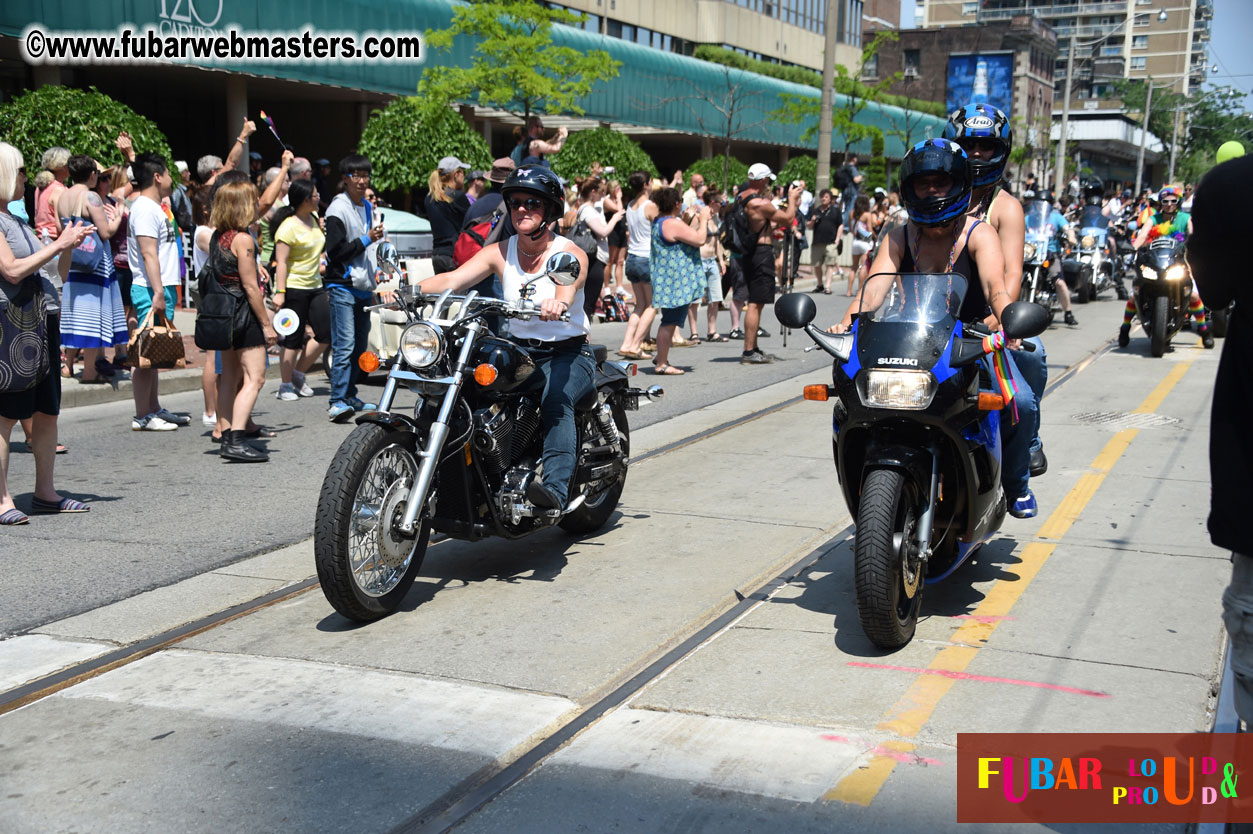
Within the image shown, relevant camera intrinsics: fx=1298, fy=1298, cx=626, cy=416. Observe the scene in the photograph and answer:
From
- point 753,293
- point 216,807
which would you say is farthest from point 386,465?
point 753,293

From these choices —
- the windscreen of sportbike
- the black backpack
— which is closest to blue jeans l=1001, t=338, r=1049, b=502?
the windscreen of sportbike

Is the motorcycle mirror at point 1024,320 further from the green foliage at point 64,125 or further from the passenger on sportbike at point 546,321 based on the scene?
the green foliage at point 64,125

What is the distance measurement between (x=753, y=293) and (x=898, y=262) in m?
7.90

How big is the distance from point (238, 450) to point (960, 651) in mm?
5136

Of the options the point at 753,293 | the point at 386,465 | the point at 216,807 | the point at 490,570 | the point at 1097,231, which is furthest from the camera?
the point at 1097,231

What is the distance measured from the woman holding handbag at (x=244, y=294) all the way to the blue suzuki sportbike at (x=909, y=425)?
4.42m

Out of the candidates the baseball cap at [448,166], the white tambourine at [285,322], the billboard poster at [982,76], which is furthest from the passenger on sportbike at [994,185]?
the billboard poster at [982,76]

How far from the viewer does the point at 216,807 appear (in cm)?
352

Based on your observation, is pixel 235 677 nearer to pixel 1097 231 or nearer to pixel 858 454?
pixel 858 454

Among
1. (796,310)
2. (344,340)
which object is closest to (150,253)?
(344,340)

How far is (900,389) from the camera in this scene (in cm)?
457

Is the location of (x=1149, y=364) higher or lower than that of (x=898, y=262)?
lower

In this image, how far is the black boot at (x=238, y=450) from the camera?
826 cm

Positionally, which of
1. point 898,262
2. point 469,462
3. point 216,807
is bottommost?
point 216,807
